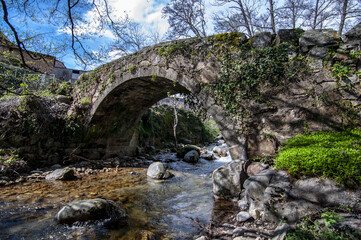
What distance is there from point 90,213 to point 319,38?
4.44m

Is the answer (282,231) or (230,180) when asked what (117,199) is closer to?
(230,180)

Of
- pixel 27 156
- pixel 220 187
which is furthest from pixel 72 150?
pixel 220 187

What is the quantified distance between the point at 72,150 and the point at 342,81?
760cm

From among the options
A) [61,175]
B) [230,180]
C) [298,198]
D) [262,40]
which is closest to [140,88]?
[61,175]

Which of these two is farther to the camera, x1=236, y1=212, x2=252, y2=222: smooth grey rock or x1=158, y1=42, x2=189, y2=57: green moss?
x1=158, y1=42, x2=189, y2=57: green moss

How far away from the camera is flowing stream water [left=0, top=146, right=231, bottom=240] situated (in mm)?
2506

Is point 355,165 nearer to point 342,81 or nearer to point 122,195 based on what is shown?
point 342,81

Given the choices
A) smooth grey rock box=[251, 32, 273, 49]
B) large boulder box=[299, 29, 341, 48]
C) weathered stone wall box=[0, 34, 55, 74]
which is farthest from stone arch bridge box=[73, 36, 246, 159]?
weathered stone wall box=[0, 34, 55, 74]

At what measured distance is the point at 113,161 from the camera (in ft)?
25.2

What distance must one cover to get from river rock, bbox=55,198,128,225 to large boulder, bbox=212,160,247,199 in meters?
1.66

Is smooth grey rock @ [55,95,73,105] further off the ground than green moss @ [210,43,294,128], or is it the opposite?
smooth grey rock @ [55,95,73,105]

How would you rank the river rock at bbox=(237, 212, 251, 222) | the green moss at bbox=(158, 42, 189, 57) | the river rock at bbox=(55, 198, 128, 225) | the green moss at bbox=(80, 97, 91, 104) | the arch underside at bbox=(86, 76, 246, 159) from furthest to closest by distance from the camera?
the green moss at bbox=(80, 97, 91, 104) → the arch underside at bbox=(86, 76, 246, 159) → the green moss at bbox=(158, 42, 189, 57) → the river rock at bbox=(55, 198, 128, 225) → the river rock at bbox=(237, 212, 251, 222)

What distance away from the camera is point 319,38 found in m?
3.12

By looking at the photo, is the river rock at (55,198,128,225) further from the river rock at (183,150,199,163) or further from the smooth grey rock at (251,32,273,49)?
the river rock at (183,150,199,163)
